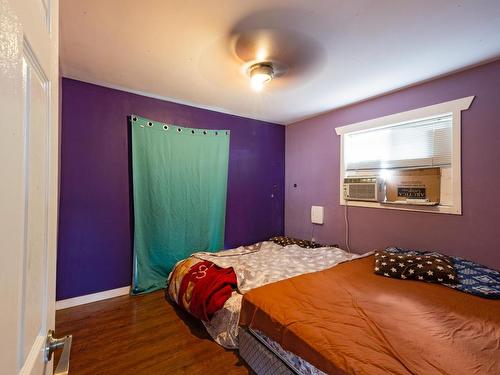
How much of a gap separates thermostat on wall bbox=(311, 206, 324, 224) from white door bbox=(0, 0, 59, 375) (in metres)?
3.19

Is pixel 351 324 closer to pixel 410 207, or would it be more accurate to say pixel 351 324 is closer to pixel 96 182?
pixel 410 207

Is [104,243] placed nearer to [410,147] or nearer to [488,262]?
[410,147]

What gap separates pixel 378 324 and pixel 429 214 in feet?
5.39

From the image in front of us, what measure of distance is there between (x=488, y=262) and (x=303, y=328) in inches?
76.7

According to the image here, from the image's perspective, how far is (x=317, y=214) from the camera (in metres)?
3.52

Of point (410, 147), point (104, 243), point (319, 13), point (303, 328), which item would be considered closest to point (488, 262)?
point (410, 147)

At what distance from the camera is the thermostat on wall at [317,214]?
3.47m

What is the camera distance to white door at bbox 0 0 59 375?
389 mm

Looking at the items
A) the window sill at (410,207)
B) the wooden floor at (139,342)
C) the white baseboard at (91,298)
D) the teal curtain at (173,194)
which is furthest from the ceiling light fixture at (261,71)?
the white baseboard at (91,298)

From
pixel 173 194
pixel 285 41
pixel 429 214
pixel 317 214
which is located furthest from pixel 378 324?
pixel 173 194

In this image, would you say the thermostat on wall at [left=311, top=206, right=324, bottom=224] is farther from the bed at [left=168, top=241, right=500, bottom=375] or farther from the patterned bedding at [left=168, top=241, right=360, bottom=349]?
the bed at [left=168, top=241, right=500, bottom=375]

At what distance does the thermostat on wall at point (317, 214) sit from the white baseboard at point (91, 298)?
2595 millimetres

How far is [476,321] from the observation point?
56.3 inches

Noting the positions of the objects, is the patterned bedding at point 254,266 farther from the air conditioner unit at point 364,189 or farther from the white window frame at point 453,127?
the white window frame at point 453,127
